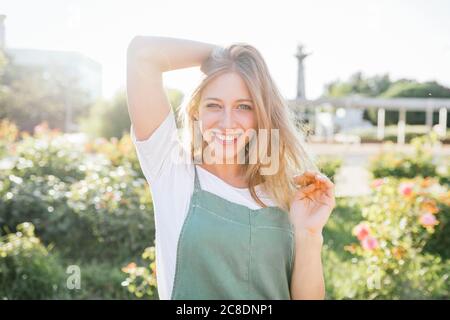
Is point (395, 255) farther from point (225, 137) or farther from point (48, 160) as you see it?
point (48, 160)

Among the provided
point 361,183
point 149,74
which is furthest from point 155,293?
Answer: point 361,183

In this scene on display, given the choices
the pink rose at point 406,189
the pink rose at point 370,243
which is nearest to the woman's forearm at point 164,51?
the pink rose at point 370,243

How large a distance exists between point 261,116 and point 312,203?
0.24 metres

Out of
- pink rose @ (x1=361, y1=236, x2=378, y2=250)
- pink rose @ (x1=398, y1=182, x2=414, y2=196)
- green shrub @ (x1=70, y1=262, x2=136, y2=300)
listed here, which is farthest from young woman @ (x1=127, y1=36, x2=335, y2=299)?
pink rose @ (x1=398, y1=182, x2=414, y2=196)

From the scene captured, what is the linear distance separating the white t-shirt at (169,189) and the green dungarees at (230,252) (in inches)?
0.9

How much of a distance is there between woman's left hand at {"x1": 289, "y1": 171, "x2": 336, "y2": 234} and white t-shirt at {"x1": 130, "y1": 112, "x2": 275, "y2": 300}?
0.24 ft

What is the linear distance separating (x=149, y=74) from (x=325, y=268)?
2.08 m

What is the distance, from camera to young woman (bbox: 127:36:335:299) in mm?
1130

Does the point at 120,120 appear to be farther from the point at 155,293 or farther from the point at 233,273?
the point at 233,273

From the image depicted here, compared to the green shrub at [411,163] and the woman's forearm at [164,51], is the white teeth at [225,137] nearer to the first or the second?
the woman's forearm at [164,51]

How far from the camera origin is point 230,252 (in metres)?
1.12

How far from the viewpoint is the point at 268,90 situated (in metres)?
1.24

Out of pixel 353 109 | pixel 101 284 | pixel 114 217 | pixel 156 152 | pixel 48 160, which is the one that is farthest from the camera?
pixel 353 109

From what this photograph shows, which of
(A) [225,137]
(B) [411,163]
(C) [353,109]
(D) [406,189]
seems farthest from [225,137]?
(C) [353,109]
